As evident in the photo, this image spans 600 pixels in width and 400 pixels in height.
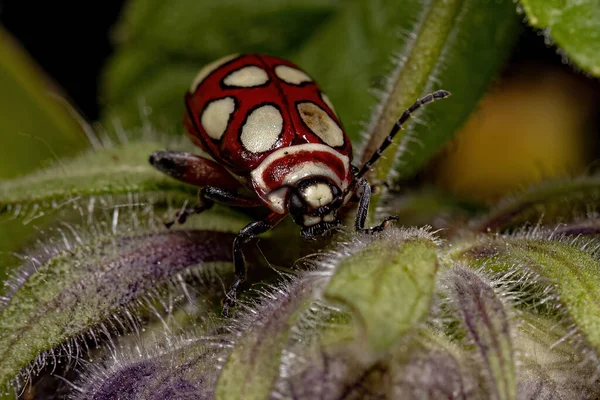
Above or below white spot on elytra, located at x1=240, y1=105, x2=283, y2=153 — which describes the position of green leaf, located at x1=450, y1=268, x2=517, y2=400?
below

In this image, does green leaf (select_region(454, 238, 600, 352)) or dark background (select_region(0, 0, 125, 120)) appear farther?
dark background (select_region(0, 0, 125, 120))

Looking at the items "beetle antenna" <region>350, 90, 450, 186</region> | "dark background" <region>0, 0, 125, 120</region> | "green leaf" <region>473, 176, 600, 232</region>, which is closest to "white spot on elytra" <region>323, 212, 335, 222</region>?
"beetle antenna" <region>350, 90, 450, 186</region>

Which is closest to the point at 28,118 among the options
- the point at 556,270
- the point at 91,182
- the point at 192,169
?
the point at 91,182

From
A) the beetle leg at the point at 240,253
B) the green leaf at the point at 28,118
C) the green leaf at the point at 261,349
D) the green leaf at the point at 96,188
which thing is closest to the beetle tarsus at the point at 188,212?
the green leaf at the point at 96,188

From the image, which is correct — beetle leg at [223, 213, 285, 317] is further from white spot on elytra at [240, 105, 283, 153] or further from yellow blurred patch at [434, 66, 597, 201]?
yellow blurred patch at [434, 66, 597, 201]

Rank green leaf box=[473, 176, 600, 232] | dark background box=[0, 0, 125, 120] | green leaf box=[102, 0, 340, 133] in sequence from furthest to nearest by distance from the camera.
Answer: dark background box=[0, 0, 125, 120]
green leaf box=[102, 0, 340, 133]
green leaf box=[473, 176, 600, 232]

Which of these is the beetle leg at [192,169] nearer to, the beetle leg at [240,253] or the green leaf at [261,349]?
the beetle leg at [240,253]

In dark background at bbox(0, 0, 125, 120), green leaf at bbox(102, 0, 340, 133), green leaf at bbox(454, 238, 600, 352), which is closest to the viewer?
green leaf at bbox(454, 238, 600, 352)

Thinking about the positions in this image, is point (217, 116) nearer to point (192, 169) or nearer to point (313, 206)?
point (192, 169)
